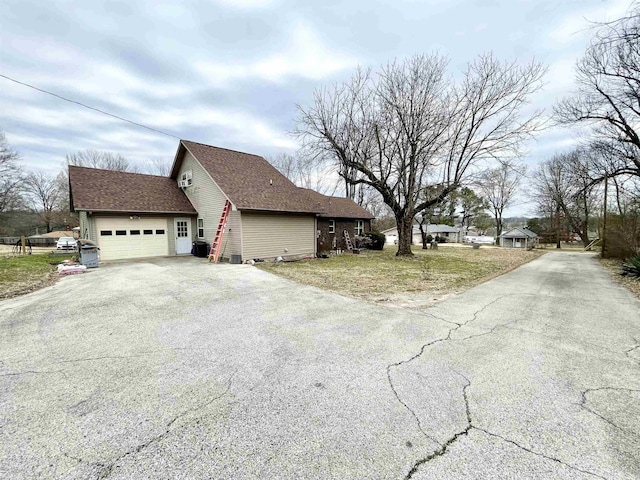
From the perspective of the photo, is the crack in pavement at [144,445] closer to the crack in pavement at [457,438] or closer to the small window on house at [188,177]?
the crack in pavement at [457,438]

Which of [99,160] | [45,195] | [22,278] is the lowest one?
[22,278]

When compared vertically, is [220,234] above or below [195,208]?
below

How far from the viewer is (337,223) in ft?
64.7

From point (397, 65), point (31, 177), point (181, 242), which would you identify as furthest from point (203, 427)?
point (31, 177)

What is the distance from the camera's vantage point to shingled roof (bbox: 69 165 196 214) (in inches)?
501

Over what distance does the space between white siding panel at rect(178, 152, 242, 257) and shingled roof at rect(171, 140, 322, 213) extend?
19.6 inches

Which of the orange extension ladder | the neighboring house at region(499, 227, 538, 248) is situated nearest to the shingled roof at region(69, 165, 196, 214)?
the orange extension ladder

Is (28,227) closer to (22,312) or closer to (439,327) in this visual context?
(22,312)

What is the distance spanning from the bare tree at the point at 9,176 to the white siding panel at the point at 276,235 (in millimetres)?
33930

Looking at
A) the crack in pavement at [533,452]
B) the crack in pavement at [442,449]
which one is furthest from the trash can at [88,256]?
the crack in pavement at [533,452]

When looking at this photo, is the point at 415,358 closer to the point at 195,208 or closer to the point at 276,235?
the point at 276,235

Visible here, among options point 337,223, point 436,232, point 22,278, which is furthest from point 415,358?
point 436,232

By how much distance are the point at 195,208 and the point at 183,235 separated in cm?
163

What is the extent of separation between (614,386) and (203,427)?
164 inches
